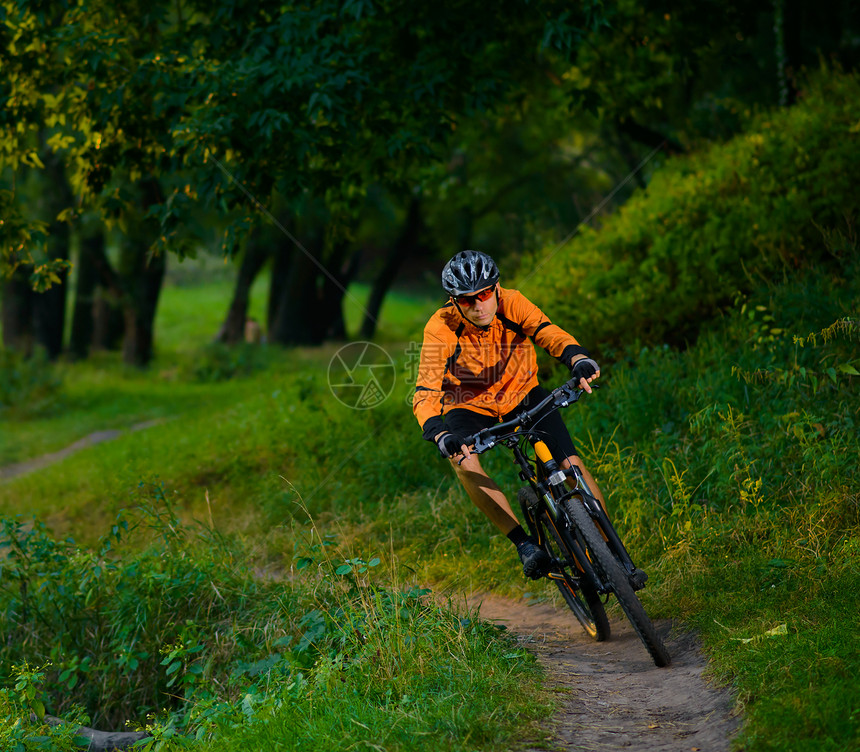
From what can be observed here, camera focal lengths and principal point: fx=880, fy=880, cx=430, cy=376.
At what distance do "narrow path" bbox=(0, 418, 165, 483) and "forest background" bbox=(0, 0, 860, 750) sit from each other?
1404 millimetres

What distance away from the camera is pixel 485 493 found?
4.98m

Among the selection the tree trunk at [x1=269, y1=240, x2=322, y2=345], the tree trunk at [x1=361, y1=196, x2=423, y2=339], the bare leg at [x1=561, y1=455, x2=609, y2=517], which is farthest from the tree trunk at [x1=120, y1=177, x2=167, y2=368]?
the bare leg at [x1=561, y1=455, x2=609, y2=517]

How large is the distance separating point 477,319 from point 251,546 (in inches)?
158

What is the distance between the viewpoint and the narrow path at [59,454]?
13.2 meters

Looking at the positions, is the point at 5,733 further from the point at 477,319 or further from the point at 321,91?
the point at 321,91

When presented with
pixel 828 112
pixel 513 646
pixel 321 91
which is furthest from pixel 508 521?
pixel 828 112

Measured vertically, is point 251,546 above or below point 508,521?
below

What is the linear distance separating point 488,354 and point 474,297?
1.40ft

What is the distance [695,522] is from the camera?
6.04 m

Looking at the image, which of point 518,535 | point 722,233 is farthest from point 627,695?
point 722,233

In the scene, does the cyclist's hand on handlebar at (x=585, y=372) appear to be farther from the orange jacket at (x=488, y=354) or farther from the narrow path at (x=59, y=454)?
the narrow path at (x=59, y=454)

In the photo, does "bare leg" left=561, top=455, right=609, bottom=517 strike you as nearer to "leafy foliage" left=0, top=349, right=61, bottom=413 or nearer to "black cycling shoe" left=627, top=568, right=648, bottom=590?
"black cycling shoe" left=627, top=568, right=648, bottom=590

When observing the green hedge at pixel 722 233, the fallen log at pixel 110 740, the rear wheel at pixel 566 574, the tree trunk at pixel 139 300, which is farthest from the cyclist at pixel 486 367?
the tree trunk at pixel 139 300

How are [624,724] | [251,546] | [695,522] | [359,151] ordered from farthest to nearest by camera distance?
[359,151] < [251,546] < [695,522] < [624,724]
